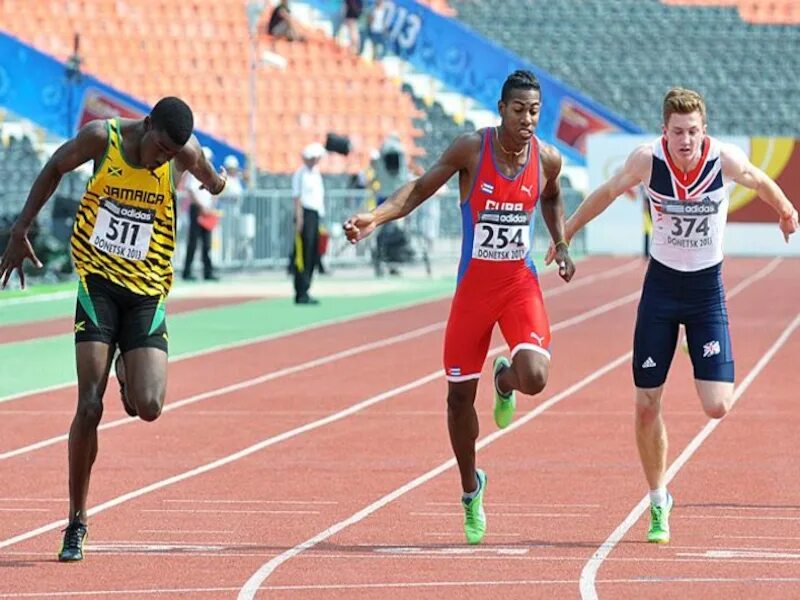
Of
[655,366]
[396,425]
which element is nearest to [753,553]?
[655,366]

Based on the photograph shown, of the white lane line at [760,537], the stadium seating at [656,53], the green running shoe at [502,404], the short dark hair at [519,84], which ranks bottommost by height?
the white lane line at [760,537]

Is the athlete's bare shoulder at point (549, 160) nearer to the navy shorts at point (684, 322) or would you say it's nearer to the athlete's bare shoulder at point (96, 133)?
the navy shorts at point (684, 322)

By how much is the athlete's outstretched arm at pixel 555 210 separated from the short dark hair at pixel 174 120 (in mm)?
1631

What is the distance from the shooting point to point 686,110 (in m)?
8.48

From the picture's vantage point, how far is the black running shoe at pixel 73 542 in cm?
802

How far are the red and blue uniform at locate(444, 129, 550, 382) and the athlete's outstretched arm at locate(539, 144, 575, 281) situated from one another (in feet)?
0.33

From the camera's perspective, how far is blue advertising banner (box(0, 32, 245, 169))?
115ft

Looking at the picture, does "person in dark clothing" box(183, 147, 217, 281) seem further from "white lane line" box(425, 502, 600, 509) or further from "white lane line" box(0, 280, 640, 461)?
"white lane line" box(425, 502, 600, 509)

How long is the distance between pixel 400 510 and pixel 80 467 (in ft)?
6.50

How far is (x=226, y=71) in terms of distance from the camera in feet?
133

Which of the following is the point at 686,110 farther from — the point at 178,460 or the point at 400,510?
the point at 178,460

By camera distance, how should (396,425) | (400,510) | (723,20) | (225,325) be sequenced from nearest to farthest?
1. (400,510)
2. (396,425)
3. (225,325)
4. (723,20)

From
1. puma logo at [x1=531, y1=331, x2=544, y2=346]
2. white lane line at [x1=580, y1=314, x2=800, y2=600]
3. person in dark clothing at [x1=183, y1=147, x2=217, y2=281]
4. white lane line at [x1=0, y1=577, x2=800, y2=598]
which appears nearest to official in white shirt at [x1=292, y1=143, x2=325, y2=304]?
person in dark clothing at [x1=183, y1=147, x2=217, y2=281]

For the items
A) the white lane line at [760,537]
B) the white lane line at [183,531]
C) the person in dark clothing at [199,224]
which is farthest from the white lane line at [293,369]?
the person in dark clothing at [199,224]
